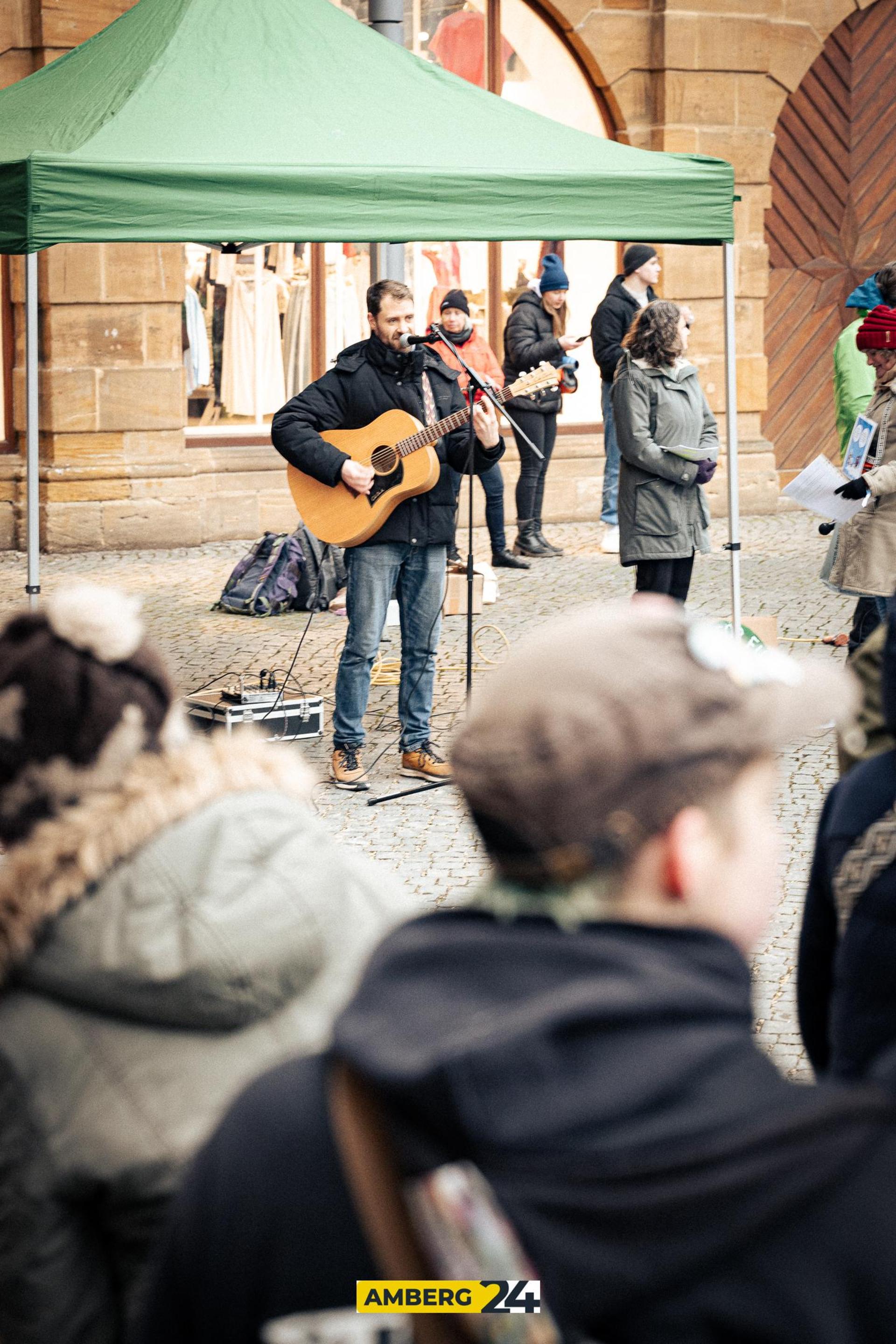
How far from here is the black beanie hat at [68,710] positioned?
179 centimetres

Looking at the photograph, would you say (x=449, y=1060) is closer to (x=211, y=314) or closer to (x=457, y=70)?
(x=211, y=314)

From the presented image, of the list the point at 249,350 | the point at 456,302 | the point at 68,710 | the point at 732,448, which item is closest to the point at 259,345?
the point at 249,350

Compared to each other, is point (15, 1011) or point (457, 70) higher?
point (457, 70)

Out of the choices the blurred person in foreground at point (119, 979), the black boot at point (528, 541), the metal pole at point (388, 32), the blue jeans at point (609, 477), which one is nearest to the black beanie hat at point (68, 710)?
the blurred person in foreground at point (119, 979)

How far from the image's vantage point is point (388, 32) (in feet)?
28.5

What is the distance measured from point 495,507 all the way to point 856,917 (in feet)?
30.7

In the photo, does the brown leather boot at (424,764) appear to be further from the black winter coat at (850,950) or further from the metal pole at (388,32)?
the black winter coat at (850,950)

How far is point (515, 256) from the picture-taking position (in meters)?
14.3

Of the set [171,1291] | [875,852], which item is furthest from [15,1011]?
[875,852]

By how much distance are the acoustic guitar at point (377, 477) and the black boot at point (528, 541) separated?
5.41 metres

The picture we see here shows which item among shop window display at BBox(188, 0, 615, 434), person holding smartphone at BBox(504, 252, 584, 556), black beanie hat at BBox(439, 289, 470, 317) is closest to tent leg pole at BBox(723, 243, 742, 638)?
black beanie hat at BBox(439, 289, 470, 317)

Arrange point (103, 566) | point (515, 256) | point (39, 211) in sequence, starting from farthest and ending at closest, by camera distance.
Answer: point (515, 256)
point (103, 566)
point (39, 211)

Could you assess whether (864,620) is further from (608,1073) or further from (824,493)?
(608,1073)

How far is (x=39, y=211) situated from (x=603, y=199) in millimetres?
2223
